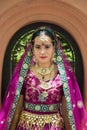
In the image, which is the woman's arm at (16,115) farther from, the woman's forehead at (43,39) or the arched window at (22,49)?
the arched window at (22,49)

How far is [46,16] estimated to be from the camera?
2.66m

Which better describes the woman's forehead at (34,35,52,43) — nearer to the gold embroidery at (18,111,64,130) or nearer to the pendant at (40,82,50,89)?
the pendant at (40,82,50,89)

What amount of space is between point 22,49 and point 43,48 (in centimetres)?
75

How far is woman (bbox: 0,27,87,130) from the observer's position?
2.06 metres

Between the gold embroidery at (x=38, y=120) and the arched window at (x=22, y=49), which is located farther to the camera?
the arched window at (x=22, y=49)

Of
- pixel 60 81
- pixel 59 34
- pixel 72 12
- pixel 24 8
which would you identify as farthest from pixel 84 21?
pixel 60 81

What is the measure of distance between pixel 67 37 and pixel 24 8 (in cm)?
45

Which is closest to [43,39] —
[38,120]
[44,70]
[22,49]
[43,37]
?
[43,37]

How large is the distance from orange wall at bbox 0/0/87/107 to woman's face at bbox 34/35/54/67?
568mm

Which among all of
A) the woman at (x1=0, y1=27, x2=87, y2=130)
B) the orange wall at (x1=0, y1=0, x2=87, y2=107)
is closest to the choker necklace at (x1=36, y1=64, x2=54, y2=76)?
the woman at (x1=0, y1=27, x2=87, y2=130)

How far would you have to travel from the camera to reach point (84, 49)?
2.65 meters

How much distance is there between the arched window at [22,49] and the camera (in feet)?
9.04

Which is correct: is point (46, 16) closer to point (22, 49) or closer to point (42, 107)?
point (22, 49)

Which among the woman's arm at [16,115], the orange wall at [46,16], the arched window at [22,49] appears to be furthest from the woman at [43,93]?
the arched window at [22,49]
